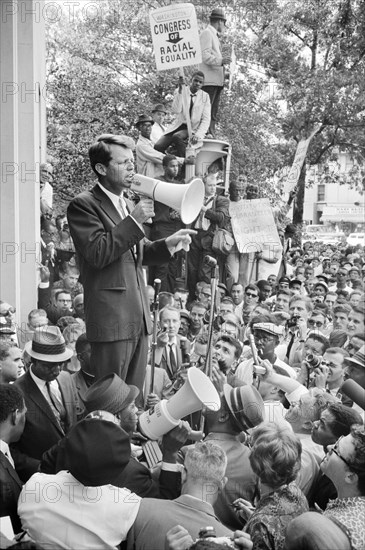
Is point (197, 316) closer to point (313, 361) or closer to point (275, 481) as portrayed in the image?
point (313, 361)

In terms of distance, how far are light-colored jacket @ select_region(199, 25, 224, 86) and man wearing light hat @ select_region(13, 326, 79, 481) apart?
357 inches

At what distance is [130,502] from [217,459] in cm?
41

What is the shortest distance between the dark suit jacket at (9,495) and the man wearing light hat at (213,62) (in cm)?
1003

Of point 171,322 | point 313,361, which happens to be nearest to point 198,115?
point 171,322

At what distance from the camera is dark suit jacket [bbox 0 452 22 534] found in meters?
3.42

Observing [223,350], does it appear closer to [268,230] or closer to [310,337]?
[310,337]

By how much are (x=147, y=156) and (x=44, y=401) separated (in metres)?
7.48

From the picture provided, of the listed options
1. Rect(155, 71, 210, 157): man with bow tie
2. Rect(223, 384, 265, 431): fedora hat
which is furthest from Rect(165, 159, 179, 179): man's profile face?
Rect(223, 384, 265, 431): fedora hat

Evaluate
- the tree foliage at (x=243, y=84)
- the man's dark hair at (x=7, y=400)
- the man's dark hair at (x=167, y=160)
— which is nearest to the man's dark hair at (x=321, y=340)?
the man's dark hair at (x=7, y=400)

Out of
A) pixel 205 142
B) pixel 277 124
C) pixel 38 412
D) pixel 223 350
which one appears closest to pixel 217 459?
pixel 38 412

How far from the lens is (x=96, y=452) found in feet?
10.5

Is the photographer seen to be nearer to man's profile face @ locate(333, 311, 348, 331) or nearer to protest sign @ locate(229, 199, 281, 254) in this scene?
man's profile face @ locate(333, 311, 348, 331)

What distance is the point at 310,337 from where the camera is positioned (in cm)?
677

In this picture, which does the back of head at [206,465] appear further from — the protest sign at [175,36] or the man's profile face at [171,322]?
the protest sign at [175,36]
